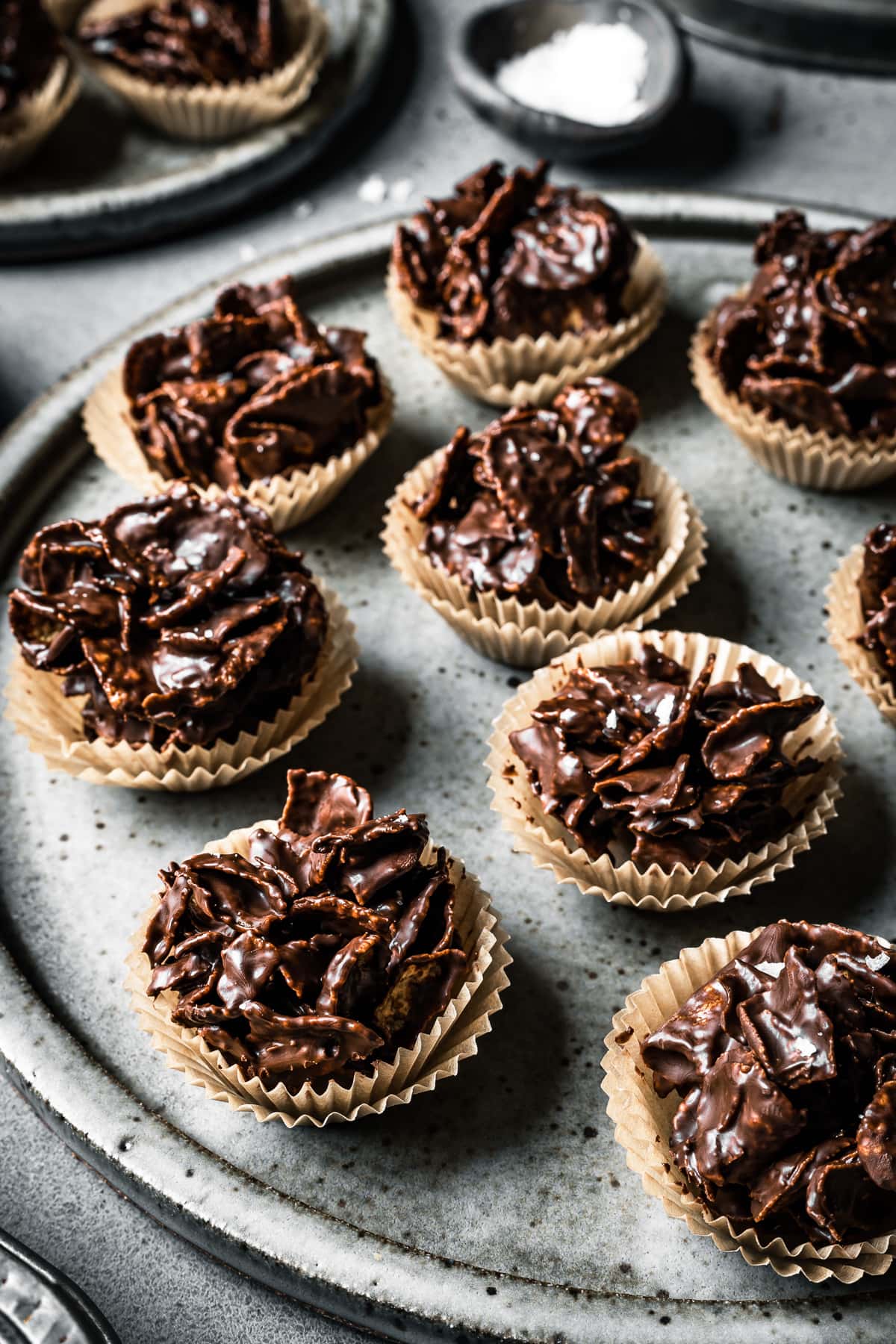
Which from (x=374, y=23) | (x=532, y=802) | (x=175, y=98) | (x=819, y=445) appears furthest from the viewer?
(x=374, y=23)

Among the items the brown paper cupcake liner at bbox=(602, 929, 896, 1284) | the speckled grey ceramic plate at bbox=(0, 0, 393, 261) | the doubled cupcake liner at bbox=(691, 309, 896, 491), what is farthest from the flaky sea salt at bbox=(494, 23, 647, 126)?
the brown paper cupcake liner at bbox=(602, 929, 896, 1284)

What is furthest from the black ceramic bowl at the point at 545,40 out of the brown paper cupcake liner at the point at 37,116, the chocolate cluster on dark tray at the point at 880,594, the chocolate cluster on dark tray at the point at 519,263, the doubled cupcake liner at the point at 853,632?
the chocolate cluster on dark tray at the point at 880,594

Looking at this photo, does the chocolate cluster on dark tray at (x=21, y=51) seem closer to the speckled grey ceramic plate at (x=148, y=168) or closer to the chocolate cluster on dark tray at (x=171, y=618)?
the speckled grey ceramic plate at (x=148, y=168)

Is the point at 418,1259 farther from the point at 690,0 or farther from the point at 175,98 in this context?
the point at 690,0

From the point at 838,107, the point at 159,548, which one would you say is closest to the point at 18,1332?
the point at 159,548

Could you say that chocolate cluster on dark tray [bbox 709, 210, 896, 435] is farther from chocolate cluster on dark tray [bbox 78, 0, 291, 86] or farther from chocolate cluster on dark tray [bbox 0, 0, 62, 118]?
chocolate cluster on dark tray [bbox 0, 0, 62, 118]
